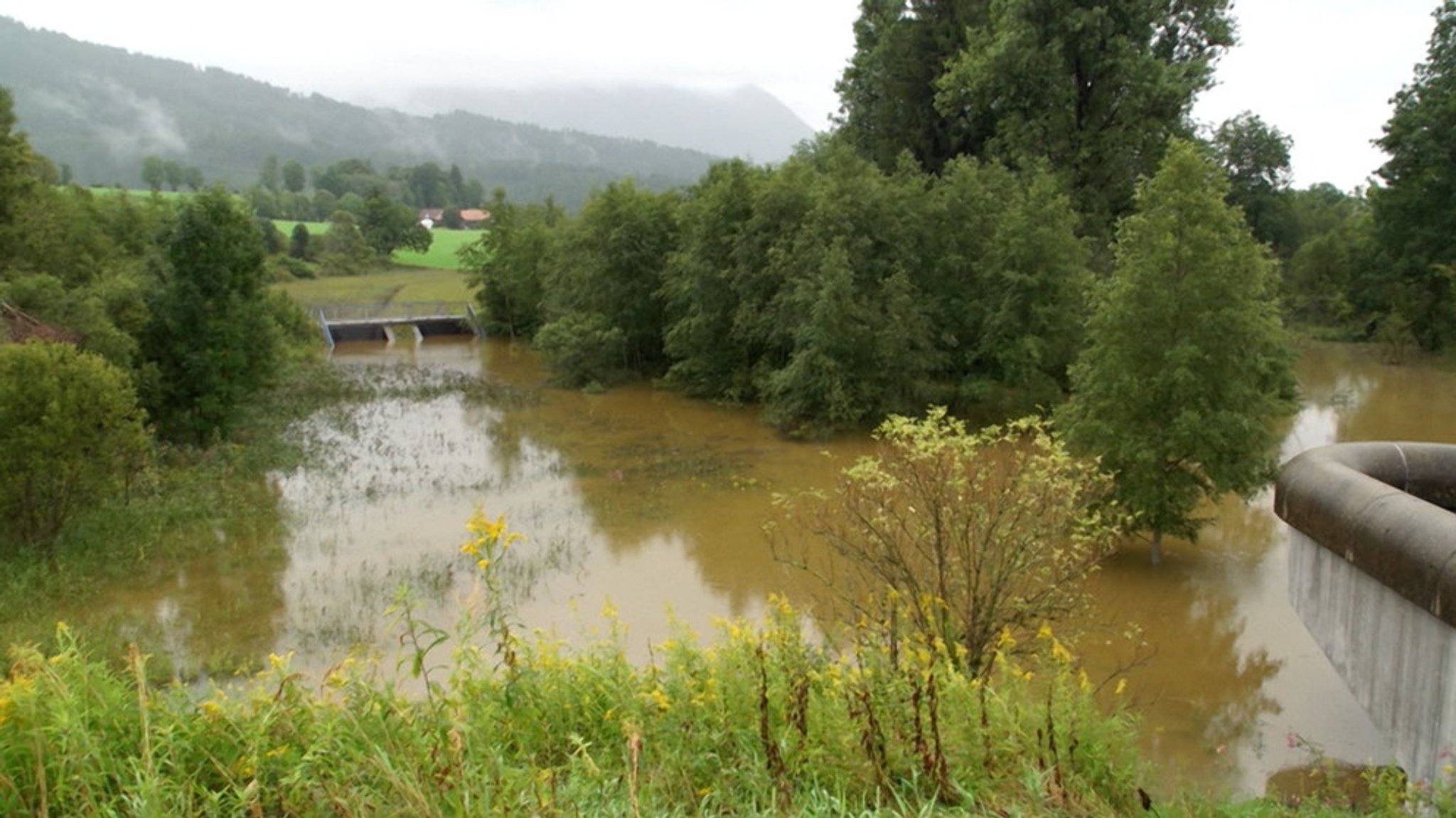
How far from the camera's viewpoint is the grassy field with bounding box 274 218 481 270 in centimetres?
6825

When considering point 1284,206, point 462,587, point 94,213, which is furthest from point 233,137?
point 462,587

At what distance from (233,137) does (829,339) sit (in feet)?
611

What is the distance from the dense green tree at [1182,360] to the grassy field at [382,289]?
38226 millimetres

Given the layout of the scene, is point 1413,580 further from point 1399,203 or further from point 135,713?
point 1399,203

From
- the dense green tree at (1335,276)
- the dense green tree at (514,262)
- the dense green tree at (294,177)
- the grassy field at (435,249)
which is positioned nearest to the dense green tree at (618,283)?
the dense green tree at (514,262)

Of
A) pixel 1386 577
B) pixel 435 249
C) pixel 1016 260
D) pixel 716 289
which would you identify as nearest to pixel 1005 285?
pixel 1016 260

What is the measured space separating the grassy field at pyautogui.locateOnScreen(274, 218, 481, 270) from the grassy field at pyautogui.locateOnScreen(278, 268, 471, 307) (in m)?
3.11

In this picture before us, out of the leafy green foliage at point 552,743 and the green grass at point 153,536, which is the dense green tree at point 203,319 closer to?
the green grass at point 153,536

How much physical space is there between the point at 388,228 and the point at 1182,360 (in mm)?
64459

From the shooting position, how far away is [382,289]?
55906mm

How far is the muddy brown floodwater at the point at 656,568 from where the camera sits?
1075 cm

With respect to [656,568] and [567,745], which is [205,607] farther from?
[567,745]

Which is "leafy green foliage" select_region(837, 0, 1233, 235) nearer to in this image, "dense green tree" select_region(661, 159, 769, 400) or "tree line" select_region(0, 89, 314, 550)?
"dense green tree" select_region(661, 159, 769, 400)

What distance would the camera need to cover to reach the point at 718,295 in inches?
1091
